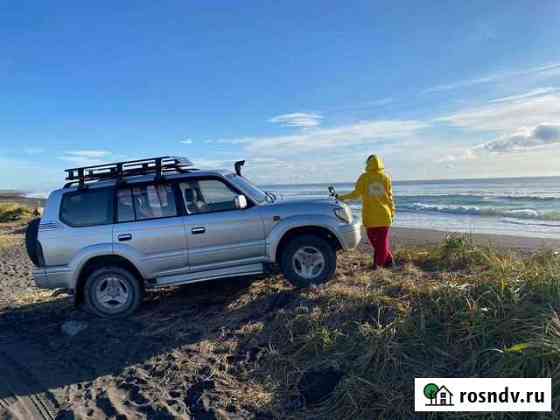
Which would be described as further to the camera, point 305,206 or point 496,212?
point 496,212

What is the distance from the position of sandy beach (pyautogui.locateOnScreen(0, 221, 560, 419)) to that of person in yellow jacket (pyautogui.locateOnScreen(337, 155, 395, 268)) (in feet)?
2.25

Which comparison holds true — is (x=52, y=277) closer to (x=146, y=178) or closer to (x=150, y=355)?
(x=146, y=178)

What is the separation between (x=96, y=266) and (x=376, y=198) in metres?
4.23

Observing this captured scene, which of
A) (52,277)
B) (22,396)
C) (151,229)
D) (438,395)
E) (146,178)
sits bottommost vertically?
(22,396)

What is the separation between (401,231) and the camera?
1307 cm

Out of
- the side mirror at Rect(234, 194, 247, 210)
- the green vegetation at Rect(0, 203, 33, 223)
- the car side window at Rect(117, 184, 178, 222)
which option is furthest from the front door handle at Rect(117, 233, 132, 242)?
the green vegetation at Rect(0, 203, 33, 223)

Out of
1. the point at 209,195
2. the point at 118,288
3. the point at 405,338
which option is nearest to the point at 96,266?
the point at 118,288

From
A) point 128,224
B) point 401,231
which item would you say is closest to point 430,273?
point 128,224

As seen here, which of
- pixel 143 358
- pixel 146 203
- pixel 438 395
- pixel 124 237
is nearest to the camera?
pixel 438 395

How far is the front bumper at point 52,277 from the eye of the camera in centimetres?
482

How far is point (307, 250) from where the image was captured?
5.25 m

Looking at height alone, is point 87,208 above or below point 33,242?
above

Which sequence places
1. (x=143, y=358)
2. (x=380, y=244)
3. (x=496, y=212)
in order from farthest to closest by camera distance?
1. (x=496, y=212)
2. (x=380, y=244)
3. (x=143, y=358)

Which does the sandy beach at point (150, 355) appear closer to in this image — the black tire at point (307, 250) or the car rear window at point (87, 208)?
the black tire at point (307, 250)
